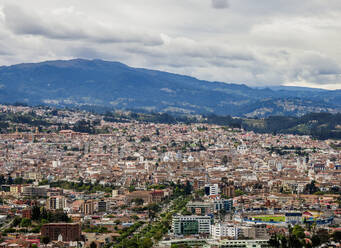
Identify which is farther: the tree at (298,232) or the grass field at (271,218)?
the grass field at (271,218)

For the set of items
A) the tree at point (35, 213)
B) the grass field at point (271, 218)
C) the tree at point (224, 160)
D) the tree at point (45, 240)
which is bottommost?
the tree at point (45, 240)

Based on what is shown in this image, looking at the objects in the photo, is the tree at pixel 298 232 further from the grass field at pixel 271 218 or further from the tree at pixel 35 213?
the tree at pixel 35 213

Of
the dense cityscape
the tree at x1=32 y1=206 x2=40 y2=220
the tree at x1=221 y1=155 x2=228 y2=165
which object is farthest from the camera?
the tree at x1=221 y1=155 x2=228 y2=165

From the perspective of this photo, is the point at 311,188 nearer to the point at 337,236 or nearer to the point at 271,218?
the point at 271,218

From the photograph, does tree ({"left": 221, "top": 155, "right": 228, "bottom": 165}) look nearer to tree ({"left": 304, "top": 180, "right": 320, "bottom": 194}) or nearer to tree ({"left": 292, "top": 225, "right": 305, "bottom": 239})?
tree ({"left": 304, "top": 180, "right": 320, "bottom": 194})

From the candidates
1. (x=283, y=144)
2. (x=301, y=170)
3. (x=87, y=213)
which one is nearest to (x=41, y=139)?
(x=283, y=144)

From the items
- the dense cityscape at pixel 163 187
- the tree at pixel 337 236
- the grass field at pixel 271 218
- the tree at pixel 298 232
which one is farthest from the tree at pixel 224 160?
the tree at pixel 337 236

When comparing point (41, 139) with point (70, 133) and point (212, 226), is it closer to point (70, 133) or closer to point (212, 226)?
point (70, 133)

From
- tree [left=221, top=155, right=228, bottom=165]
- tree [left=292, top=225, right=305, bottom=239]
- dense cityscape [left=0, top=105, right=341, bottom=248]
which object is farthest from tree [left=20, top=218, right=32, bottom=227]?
tree [left=221, top=155, right=228, bottom=165]

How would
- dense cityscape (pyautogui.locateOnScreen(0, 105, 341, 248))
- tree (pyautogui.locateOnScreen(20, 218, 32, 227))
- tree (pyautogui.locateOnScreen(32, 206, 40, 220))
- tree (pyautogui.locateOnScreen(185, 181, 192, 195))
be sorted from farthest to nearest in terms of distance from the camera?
tree (pyautogui.locateOnScreen(185, 181, 192, 195)) → tree (pyautogui.locateOnScreen(32, 206, 40, 220)) → tree (pyautogui.locateOnScreen(20, 218, 32, 227)) → dense cityscape (pyautogui.locateOnScreen(0, 105, 341, 248))
